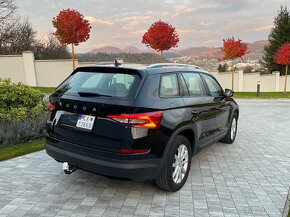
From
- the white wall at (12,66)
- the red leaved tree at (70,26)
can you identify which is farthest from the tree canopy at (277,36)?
the white wall at (12,66)

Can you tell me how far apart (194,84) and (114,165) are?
2076 millimetres

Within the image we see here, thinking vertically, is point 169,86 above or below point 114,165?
above

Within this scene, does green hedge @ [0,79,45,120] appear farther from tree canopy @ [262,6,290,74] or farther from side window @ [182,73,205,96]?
tree canopy @ [262,6,290,74]

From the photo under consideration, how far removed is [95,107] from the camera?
11.2ft

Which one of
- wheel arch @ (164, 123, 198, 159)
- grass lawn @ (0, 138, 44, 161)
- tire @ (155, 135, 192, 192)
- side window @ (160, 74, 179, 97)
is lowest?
grass lawn @ (0, 138, 44, 161)

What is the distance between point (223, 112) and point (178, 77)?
6.06ft

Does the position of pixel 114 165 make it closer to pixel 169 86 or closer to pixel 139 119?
pixel 139 119

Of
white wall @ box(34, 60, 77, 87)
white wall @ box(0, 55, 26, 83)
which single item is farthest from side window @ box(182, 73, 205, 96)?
white wall @ box(0, 55, 26, 83)

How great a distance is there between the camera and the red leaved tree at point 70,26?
1828 cm

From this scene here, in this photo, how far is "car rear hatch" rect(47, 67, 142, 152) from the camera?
3.30 meters

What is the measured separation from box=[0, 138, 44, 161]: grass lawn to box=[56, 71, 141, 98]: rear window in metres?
2.21

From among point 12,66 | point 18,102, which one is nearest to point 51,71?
point 12,66

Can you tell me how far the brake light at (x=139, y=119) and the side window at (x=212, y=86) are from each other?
2.18 meters

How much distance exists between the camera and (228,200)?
3793 millimetres
